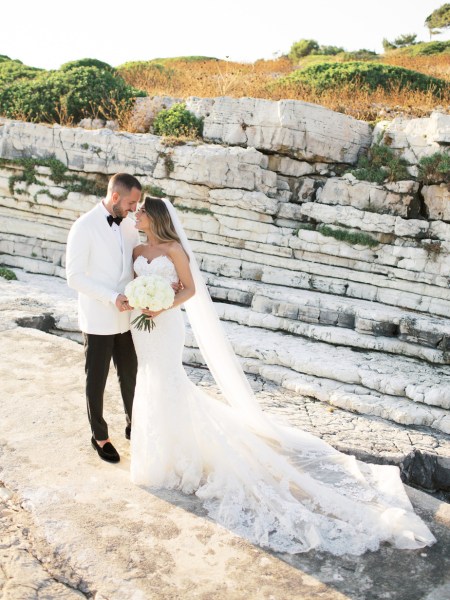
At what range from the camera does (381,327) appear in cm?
805

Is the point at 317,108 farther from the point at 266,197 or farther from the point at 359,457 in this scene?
the point at 359,457

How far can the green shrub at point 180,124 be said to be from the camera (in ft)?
35.0

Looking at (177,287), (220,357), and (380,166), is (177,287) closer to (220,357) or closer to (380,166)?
(220,357)

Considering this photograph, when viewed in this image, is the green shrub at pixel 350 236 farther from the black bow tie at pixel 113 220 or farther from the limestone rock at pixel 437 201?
the black bow tie at pixel 113 220

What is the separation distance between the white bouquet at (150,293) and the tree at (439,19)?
31827 mm

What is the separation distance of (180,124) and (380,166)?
375cm

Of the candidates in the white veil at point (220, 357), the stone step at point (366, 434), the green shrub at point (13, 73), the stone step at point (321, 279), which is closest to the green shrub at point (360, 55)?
the green shrub at point (13, 73)

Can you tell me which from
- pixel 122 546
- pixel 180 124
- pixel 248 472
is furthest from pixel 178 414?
pixel 180 124

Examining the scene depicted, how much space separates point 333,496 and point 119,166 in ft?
27.1

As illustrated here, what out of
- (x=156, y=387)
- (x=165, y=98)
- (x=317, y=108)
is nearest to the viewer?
(x=156, y=387)

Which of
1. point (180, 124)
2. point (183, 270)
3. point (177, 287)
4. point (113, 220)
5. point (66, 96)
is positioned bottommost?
point (177, 287)

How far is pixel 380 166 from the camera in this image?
984 cm

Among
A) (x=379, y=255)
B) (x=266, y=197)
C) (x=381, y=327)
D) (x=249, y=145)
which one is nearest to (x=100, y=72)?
(x=249, y=145)

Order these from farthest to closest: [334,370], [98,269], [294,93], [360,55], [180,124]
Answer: [360,55]
[294,93]
[180,124]
[334,370]
[98,269]
